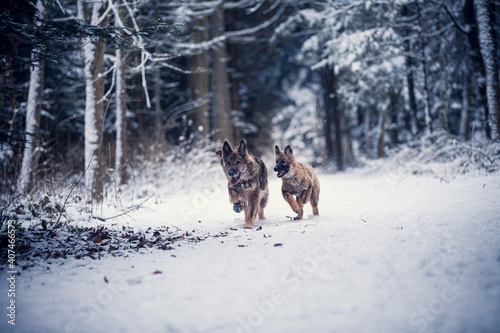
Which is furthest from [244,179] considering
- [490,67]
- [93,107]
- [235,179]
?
[490,67]

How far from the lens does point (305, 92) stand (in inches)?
1148

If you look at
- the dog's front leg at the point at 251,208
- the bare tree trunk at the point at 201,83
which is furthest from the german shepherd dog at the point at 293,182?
the bare tree trunk at the point at 201,83

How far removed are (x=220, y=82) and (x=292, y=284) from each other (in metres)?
15.3

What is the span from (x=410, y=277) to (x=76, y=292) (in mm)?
2565

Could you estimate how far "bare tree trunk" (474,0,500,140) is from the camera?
7930mm

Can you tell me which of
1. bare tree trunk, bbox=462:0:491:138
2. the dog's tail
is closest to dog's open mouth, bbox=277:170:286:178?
the dog's tail

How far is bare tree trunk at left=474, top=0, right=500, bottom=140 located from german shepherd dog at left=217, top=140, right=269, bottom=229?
730cm

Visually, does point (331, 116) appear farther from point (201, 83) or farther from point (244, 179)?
point (244, 179)

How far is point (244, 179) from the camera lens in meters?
5.03

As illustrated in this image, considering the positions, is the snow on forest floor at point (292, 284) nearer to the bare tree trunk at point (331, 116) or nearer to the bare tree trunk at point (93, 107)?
the bare tree trunk at point (93, 107)


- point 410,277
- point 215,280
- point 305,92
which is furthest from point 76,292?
point 305,92

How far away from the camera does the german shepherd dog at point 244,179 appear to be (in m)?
4.89

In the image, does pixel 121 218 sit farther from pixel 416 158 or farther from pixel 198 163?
pixel 416 158

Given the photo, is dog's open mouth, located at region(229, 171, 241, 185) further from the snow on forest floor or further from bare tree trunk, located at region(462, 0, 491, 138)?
bare tree trunk, located at region(462, 0, 491, 138)
